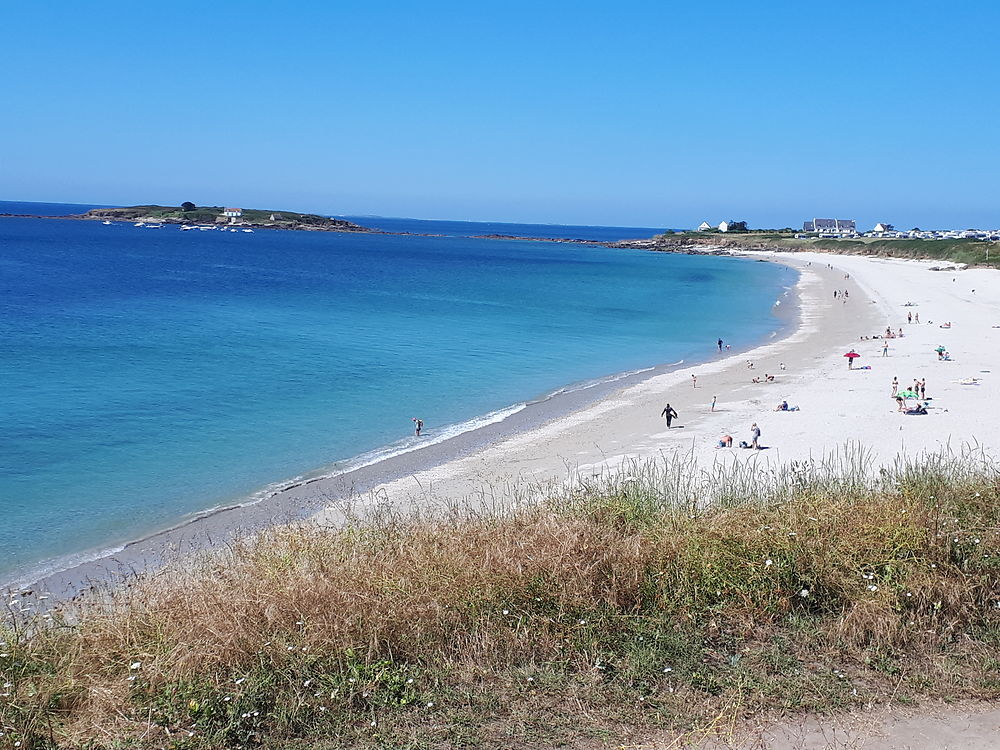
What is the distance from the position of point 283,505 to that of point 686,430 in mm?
10973

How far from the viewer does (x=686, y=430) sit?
20969 mm

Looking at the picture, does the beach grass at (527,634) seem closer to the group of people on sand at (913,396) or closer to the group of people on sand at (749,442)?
the group of people on sand at (749,442)

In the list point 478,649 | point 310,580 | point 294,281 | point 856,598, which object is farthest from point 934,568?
point 294,281

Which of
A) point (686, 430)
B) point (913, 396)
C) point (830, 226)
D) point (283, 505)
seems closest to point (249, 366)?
point (283, 505)

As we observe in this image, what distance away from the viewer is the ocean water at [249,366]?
16625 millimetres

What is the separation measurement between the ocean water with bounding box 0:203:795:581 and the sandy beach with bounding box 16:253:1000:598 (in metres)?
1.36

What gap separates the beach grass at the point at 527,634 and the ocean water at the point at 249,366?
8734 millimetres

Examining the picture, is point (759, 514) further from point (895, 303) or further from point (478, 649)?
point (895, 303)

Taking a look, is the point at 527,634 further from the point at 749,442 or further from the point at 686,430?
the point at 686,430

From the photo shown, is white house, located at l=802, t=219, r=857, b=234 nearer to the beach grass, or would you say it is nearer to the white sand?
the white sand

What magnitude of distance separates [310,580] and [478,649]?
143 cm

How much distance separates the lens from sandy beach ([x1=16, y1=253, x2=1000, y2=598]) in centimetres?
1419

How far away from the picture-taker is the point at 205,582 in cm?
624

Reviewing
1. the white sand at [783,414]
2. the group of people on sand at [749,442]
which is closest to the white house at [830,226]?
the white sand at [783,414]
